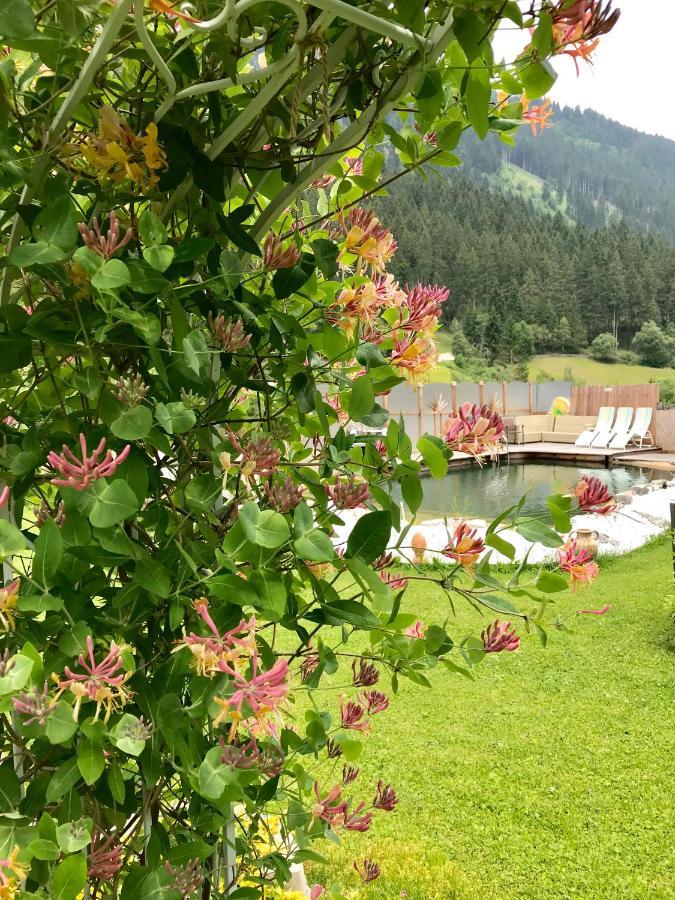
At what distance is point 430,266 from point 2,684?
57.5 metres

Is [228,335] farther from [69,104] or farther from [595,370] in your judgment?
[595,370]

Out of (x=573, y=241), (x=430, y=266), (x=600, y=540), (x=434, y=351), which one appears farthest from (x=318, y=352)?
(x=573, y=241)

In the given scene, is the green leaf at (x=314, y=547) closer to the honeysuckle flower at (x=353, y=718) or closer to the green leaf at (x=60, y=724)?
the green leaf at (x=60, y=724)

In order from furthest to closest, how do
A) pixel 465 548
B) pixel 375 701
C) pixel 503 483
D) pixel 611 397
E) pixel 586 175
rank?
pixel 586 175 → pixel 611 397 → pixel 503 483 → pixel 375 701 → pixel 465 548

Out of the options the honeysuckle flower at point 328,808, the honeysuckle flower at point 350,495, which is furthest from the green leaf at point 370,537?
the honeysuckle flower at point 328,808

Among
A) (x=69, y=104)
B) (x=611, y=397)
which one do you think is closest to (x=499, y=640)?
(x=69, y=104)

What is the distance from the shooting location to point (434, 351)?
0.90m

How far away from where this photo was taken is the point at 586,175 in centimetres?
11069

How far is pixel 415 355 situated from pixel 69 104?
47cm

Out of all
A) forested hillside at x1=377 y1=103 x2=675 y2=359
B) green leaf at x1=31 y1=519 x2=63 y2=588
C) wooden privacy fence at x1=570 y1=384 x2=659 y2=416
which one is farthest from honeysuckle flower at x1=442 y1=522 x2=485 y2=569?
forested hillside at x1=377 y1=103 x2=675 y2=359

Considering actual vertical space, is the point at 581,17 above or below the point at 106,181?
above

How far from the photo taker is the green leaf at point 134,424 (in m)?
0.59

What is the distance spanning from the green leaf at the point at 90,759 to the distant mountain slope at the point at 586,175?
321 ft

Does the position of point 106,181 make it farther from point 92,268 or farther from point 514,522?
point 514,522
